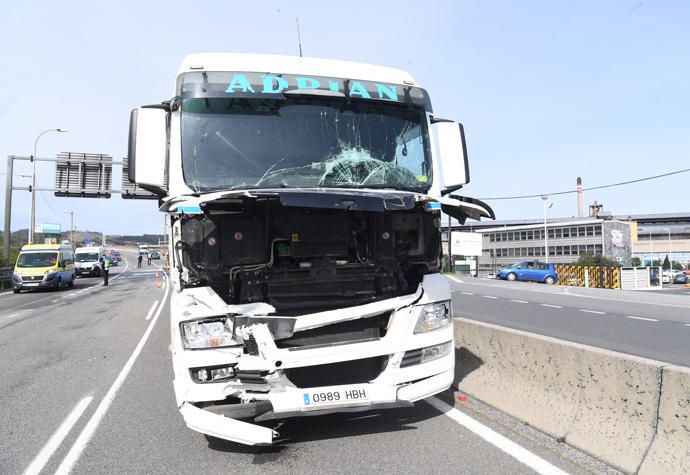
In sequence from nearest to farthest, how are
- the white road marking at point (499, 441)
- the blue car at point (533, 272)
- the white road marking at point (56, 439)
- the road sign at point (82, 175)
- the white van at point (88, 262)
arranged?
the white road marking at point (499, 441)
the white road marking at point (56, 439)
the road sign at point (82, 175)
the blue car at point (533, 272)
the white van at point (88, 262)

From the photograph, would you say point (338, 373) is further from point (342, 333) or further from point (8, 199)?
point (8, 199)

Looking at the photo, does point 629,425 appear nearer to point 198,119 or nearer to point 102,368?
point 198,119

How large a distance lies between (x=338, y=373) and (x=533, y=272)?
122ft

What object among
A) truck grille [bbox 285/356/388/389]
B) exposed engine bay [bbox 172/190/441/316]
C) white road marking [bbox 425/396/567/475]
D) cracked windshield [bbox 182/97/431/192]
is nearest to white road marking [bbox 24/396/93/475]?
exposed engine bay [bbox 172/190/441/316]

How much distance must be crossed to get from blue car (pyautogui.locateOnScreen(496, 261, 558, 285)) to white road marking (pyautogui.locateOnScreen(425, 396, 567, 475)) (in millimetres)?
35392

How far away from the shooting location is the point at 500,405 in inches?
197

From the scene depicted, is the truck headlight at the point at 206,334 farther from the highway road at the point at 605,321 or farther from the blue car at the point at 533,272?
the blue car at the point at 533,272

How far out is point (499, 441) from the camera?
13.7ft

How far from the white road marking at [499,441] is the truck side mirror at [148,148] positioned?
11.1 feet

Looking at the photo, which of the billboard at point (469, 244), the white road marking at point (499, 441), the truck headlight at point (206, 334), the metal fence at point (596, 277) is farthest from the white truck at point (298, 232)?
the billboard at point (469, 244)

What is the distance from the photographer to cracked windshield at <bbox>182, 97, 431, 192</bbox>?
180 inches

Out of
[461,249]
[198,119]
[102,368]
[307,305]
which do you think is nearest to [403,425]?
[307,305]

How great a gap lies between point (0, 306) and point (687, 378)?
2115 centimetres

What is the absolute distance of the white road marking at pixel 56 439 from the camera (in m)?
3.99
